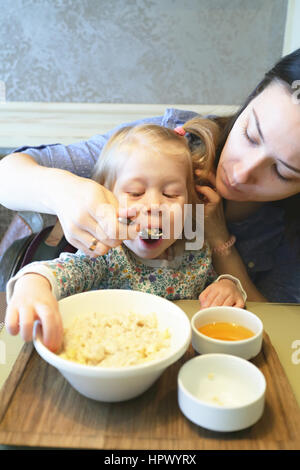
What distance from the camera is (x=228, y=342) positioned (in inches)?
36.8

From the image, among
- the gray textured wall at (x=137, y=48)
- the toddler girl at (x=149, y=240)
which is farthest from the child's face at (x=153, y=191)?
the gray textured wall at (x=137, y=48)

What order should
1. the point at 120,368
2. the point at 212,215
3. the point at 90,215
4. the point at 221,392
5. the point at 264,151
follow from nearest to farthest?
the point at 120,368 → the point at 221,392 → the point at 90,215 → the point at 264,151 → the point at 212,215

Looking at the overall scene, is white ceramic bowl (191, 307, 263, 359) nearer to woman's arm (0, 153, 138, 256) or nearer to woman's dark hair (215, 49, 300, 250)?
woman's arm (0, 153, 138, 256)

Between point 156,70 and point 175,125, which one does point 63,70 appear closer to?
point 156,70

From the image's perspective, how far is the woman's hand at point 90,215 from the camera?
3.18 feet

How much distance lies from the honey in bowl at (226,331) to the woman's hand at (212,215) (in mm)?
490

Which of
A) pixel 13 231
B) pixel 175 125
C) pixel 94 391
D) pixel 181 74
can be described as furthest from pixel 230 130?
pixel 181 74

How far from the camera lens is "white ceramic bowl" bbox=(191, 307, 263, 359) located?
937 mm

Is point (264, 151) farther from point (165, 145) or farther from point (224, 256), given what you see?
point (224, 256)

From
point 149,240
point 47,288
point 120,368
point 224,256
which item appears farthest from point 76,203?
point 224,256

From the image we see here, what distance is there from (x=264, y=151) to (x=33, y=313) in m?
0.80

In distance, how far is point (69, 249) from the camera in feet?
4.54

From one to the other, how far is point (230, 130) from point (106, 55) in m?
1.74

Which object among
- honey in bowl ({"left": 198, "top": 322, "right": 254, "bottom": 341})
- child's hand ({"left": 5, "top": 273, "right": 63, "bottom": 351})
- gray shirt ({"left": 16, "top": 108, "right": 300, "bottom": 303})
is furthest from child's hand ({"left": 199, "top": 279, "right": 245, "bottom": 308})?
child's hand ({"left": 5, "top": 273, "right": 63, "bottom": 351})
